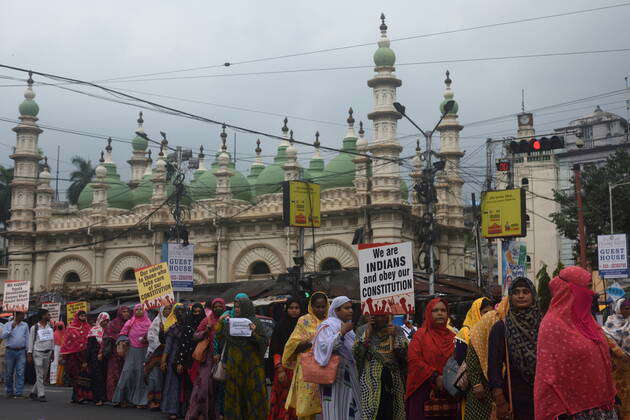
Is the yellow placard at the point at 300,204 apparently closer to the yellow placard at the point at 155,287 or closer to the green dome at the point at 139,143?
the yellow placard at the point at 155,287

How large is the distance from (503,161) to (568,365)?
18898mm

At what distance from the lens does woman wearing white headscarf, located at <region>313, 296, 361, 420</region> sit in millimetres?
6984

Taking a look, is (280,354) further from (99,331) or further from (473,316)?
(99,331)

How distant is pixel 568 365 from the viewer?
4.91 metres

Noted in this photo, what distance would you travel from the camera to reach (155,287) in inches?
556

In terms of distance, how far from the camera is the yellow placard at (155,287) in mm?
13992

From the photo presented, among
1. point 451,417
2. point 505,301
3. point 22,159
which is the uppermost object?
point 22,159

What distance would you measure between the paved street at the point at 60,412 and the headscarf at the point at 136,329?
0.99m

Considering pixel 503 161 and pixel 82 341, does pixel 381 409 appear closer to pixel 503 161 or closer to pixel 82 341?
pixel 82 341

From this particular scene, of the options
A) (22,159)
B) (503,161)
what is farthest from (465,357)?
(22,159)

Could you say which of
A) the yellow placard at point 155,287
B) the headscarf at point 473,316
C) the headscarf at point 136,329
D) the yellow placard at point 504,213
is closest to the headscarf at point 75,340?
the yellow placard at point 155,287

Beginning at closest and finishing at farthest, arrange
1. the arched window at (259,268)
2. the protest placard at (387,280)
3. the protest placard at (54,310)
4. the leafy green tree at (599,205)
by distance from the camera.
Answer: the protest placard at (387,280)
the protest placard at (54,310)
the leafy green tree at (599,205)
the arched window at (259,268)

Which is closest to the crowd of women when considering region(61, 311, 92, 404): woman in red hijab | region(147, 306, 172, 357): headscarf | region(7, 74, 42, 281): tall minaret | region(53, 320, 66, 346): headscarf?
region(147, 306, 172, 357): headscarf

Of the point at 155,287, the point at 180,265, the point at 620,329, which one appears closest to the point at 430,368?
the point at 620,329
